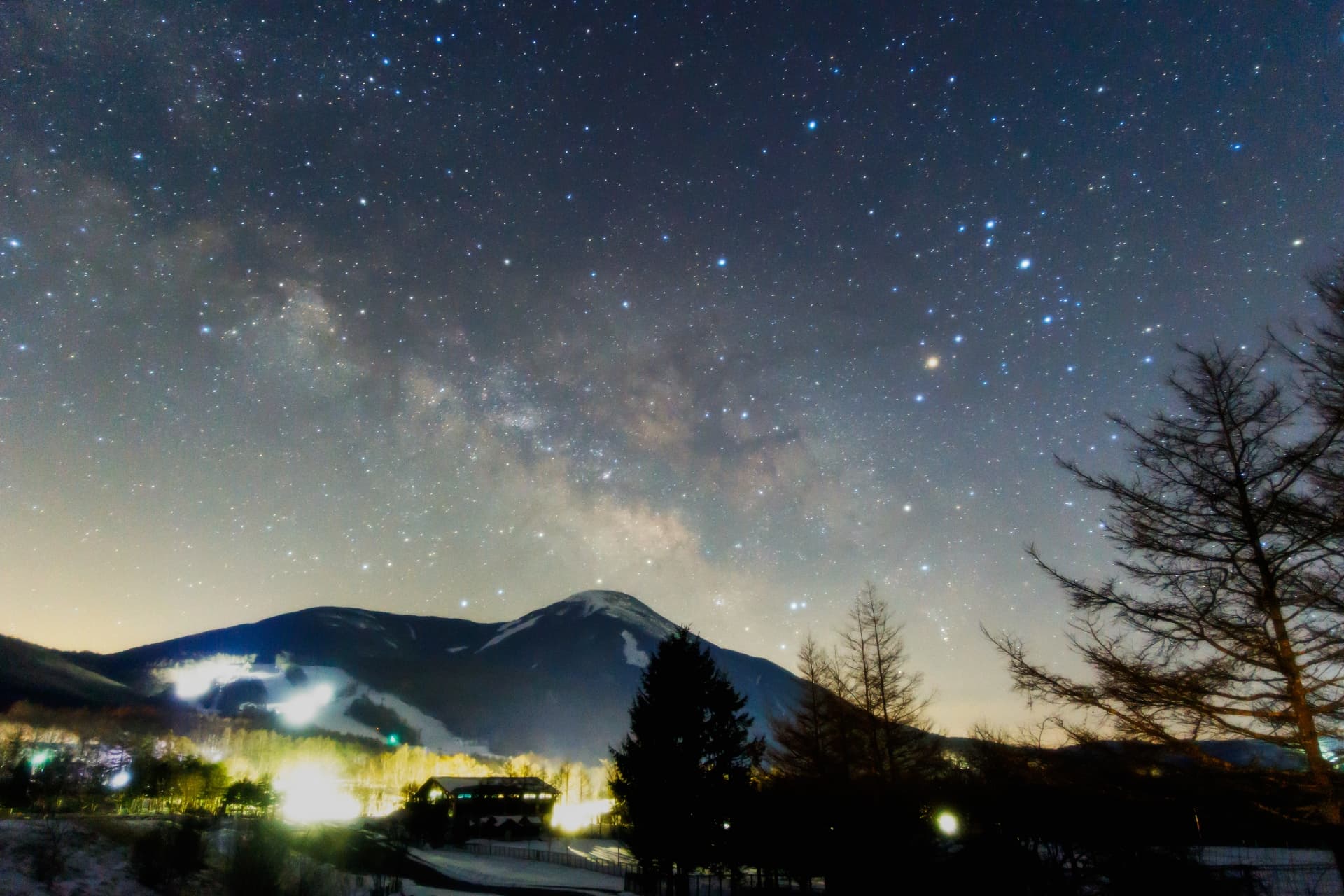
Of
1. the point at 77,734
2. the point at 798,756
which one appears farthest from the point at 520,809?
the point at 77,734

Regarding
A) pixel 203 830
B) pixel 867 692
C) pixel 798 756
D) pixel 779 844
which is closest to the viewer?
pixel 779 844

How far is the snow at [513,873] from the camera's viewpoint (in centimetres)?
3645

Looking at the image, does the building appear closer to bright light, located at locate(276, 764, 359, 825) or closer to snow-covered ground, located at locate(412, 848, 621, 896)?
snow-covered ground, located at locate(412, 848, 621, 896)

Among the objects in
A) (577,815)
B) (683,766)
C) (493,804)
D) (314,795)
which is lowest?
(314,795)

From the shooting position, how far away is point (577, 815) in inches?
4424

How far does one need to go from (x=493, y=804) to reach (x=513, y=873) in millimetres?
41490

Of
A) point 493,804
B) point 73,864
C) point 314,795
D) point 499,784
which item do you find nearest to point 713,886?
point 73,864

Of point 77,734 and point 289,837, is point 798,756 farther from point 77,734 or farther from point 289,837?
point 77,734

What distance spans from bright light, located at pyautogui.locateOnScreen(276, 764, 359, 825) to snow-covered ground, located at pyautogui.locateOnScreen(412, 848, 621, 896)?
2275 inches

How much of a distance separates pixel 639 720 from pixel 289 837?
29267mm

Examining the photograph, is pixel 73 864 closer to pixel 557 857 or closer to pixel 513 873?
pixel 513 873

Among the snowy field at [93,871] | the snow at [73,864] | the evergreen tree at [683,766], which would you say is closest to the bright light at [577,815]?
the snowy field at [93,871]

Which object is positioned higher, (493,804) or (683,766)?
(683,766)

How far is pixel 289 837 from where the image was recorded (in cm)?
3916
